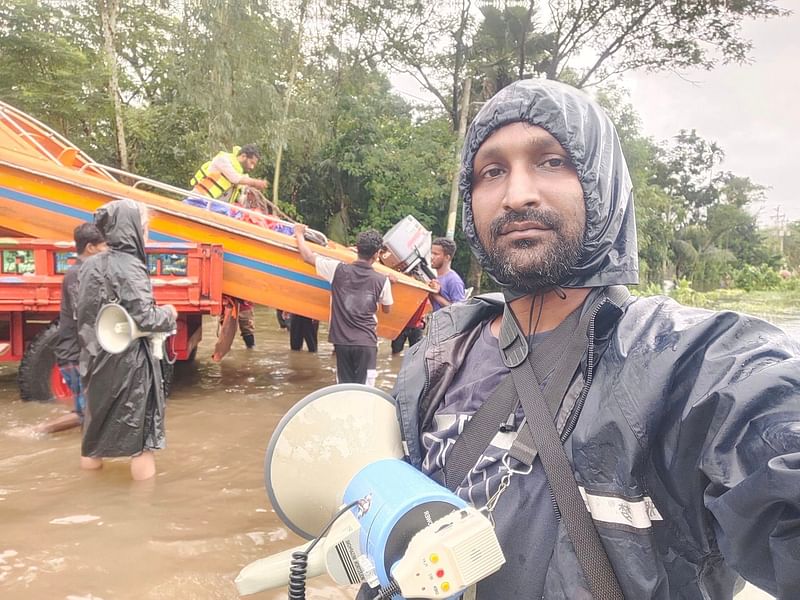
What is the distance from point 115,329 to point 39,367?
2.54 m

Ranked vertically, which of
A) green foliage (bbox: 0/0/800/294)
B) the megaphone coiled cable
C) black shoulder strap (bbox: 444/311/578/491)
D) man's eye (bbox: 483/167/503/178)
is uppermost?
green foliage (bbox: 0/0/800/294)

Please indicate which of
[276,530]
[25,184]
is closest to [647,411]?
[276,530]

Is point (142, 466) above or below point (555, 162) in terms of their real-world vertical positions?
below

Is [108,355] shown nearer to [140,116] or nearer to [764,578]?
[764,578]

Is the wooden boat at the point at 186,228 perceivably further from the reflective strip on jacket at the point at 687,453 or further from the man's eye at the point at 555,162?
the reflective strip on jacket at the point at 687,453

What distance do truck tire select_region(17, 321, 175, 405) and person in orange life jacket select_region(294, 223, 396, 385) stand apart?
1.71 m

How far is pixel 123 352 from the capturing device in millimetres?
3361

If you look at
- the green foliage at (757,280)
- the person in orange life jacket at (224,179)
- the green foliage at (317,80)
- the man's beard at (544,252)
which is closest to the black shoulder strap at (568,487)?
the man's beard at (544,252)

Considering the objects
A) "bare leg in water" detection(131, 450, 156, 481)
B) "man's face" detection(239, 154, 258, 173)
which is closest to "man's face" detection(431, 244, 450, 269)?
"man's face" detection(239, 154, 258, 173)

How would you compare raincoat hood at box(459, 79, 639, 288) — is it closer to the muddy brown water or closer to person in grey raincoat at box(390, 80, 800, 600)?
person in grey raincoat at box(390, 80, 800, 600)

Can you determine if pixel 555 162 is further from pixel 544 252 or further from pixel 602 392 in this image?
pixel 602 392

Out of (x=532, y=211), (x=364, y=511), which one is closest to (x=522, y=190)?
(x=532, y=211)

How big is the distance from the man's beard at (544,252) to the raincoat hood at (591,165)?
0.02 metres

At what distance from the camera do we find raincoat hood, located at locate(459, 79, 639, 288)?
3.45ft
